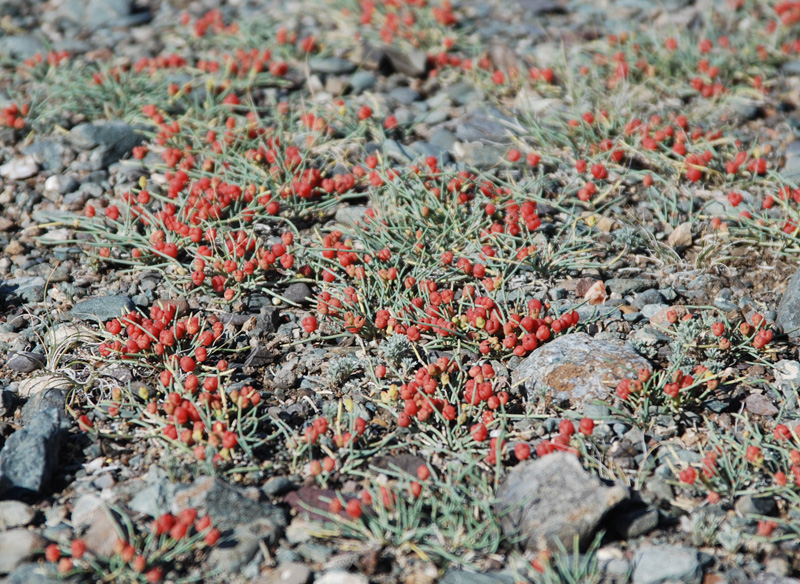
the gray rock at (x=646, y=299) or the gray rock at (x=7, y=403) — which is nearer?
the gray rock at (x=7, y=403)

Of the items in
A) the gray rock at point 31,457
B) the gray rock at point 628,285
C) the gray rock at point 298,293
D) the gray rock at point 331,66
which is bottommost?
the gray rock at point 628,285

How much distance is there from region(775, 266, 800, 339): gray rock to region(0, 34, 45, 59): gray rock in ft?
22.0

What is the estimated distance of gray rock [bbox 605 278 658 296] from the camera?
179 inches

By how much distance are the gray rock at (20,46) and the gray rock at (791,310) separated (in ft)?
22.0

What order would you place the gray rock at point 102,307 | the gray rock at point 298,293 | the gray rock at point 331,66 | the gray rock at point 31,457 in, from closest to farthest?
the gray rock at point 31,457
the gray rock at point 102,307
the gray rock at point 298,293
the gray rock at point 331,66

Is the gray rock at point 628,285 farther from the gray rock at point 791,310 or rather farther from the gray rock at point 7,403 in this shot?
the gray rock at point 7,403

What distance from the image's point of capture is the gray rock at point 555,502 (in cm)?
316

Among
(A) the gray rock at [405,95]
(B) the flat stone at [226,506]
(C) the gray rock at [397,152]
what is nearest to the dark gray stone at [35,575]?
(B) the flat stone at [226,506]

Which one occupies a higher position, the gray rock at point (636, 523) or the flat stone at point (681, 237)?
the flat stone at point (681, 237)

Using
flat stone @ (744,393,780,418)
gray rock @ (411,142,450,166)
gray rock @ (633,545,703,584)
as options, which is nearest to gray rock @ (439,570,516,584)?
gray rock @ (633,545,703,584)

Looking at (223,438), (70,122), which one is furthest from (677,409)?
(70,122)

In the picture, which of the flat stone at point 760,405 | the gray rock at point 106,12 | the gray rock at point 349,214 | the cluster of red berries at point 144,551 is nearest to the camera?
the cluster of red berries at point 144,551

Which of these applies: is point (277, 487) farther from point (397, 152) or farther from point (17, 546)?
point (397, 152)

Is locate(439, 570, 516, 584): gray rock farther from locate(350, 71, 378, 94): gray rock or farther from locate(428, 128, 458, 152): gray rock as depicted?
locate(350, 71, 378, 94): gray rock
